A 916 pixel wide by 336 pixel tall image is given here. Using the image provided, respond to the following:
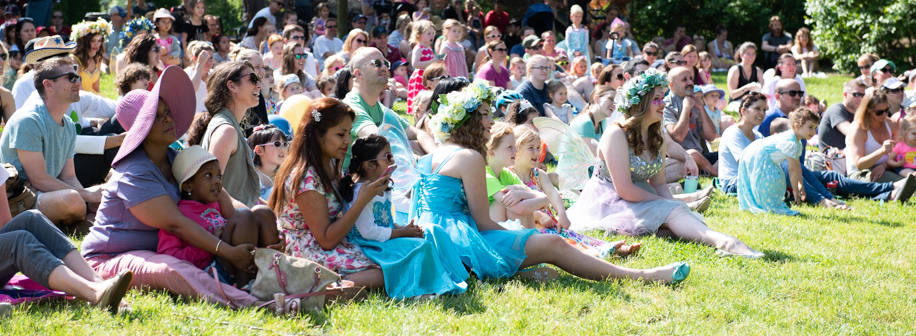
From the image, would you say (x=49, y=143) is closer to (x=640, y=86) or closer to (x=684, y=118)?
(x=640, y=86)

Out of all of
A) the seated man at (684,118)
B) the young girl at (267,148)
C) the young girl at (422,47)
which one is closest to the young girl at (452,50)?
the young girl at (422,47)

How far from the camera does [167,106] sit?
3.98m

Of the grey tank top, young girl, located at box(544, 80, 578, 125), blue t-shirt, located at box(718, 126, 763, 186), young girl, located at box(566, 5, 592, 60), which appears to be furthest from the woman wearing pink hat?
young girl, located at box(566, 5, 592, 60)

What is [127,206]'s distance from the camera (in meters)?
3.82

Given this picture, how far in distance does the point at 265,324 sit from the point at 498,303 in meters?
1.27

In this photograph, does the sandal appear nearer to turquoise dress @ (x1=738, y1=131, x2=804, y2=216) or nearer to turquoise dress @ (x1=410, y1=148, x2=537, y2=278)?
turquoise dress @ (x1=410, y1=148, x2=537, y2=278)

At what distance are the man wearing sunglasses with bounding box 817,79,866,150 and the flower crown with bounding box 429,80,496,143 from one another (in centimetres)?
659

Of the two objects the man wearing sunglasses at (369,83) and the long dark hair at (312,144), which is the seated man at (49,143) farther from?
the long dark hair at (312,144)

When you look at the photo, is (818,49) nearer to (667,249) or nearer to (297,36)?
(297,36)

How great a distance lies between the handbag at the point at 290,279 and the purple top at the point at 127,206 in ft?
1.99

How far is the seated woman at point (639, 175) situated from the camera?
588cm

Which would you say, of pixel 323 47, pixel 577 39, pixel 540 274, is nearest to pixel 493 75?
pixel 323 47

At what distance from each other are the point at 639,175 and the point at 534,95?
372cm

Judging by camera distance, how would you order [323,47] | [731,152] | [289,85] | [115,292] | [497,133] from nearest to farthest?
[115,292]
[497,133]
[731,152]
[289,85]
[323,47]
